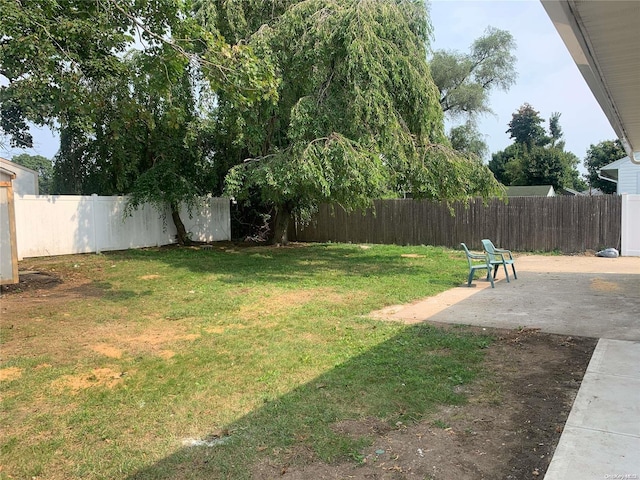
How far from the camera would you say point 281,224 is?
55.9 ft

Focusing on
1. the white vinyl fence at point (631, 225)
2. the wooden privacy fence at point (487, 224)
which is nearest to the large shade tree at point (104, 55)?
the wooden privacy fence at point (487, 224)

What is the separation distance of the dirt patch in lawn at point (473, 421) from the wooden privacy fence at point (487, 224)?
27.1 feet

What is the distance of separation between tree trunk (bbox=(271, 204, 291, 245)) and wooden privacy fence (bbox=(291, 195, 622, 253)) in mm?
2745

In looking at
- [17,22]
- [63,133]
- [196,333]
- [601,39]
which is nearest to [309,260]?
[196,333]

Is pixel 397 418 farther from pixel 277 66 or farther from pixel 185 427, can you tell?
pixel 277 66

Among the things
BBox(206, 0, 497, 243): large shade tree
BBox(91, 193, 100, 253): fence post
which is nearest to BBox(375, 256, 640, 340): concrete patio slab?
BBox(206, 0, 497, 243): large shade tree

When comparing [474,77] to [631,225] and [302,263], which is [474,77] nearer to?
[631,225]

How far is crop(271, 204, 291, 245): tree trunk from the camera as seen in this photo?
16516 millimetres

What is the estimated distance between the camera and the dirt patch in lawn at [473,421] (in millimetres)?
2920

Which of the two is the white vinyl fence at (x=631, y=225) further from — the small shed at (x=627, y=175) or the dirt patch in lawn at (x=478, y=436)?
the dirt patch in lawn at (x=478, y=436)

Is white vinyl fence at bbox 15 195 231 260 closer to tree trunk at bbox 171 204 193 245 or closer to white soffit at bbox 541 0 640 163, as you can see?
tree trunk at bbox 171 204 193 245

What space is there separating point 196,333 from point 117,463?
10.0 feet

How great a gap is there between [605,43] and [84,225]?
14.5 metres

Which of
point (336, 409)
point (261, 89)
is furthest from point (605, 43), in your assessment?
point (261, 89)
